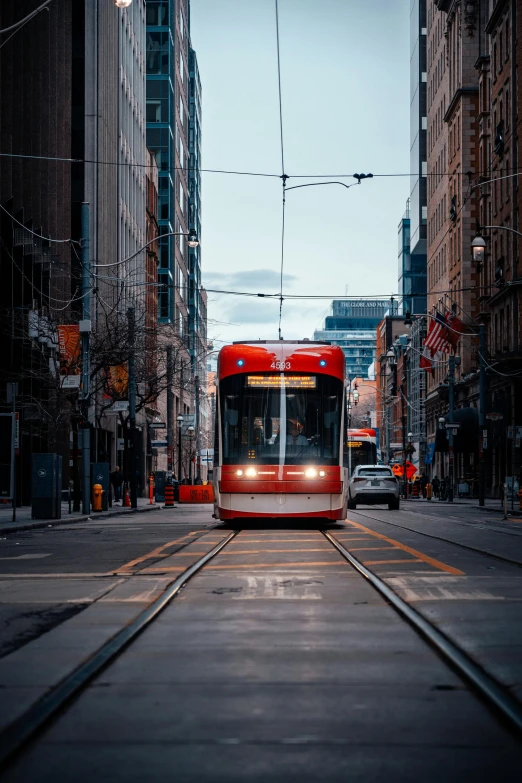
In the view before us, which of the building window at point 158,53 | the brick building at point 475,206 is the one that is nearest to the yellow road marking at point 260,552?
the brick building at point 475,206

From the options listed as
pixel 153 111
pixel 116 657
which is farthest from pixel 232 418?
pixel 153 111

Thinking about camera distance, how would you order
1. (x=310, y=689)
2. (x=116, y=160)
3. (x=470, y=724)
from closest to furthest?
(x=470, y=724)
(x=310, y=689)
(x=116, y=160)

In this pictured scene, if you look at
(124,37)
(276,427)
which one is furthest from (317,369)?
(124,37)

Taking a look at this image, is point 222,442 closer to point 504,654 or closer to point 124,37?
point 504,654

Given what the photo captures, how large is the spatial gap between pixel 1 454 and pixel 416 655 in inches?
1547

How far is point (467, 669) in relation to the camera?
25.0ft

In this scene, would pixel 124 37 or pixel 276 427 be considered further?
pixel 124 37

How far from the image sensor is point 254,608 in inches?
441

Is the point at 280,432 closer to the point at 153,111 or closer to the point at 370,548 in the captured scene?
the point at 370,548

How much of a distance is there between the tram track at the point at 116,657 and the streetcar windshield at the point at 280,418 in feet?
44.3

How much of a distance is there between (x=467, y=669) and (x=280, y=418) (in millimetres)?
18438

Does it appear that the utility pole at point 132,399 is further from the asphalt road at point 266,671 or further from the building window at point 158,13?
the building window at point 158,13

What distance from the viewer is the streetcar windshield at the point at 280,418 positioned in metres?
25.7

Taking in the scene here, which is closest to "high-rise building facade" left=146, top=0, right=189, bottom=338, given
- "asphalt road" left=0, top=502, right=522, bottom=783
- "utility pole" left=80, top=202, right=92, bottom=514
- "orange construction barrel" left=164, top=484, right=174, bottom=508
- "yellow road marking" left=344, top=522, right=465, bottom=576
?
"orange construction barrel" left=164, top=484, right=174, bottom=508
